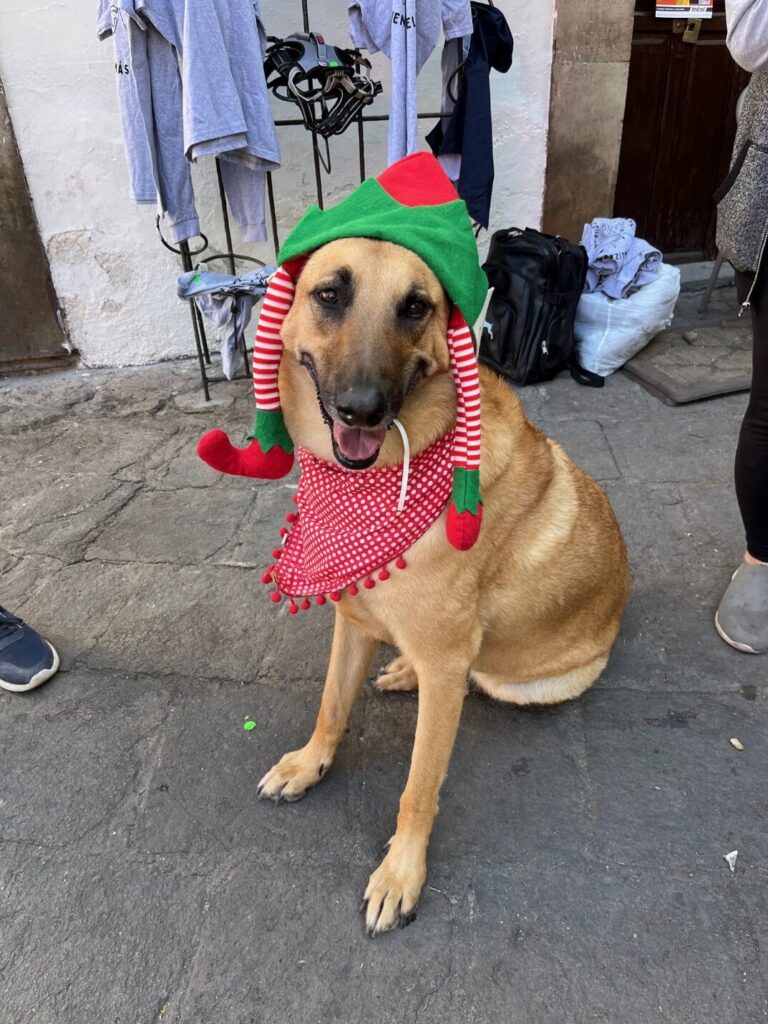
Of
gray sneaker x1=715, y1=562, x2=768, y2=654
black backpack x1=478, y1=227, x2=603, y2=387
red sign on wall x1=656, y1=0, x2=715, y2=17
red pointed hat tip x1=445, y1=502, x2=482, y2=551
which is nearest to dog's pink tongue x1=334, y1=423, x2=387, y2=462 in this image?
red pointed hat tip x1=445, y1=502, x2=482, y2=551

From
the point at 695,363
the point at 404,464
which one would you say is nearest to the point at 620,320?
the point at 695,363

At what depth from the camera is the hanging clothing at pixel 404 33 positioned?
3600 mm

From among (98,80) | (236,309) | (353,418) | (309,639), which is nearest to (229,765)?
(309,639)

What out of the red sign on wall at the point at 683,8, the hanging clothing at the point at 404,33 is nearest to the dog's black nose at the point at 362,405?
the hanging clothing at the point at 404,33

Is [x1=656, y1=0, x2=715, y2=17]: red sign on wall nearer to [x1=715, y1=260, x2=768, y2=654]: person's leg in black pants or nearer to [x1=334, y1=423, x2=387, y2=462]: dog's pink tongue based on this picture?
[x1=715, y1=260, x2=768, y2=654]: person's leg in black pants

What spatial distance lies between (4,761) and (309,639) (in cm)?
107

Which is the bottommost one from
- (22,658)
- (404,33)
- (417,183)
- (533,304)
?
(22,658)

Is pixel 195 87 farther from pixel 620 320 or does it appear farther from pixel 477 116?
pixel 620 320

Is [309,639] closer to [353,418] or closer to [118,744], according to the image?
[118,744]

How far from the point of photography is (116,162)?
4.39m

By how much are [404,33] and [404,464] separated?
3.13 metres

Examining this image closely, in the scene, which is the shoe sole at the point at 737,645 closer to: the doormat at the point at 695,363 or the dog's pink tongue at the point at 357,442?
the dog's pink tongue at the point at 357,442

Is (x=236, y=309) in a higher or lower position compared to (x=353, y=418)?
lower

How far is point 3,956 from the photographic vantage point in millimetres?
1674
